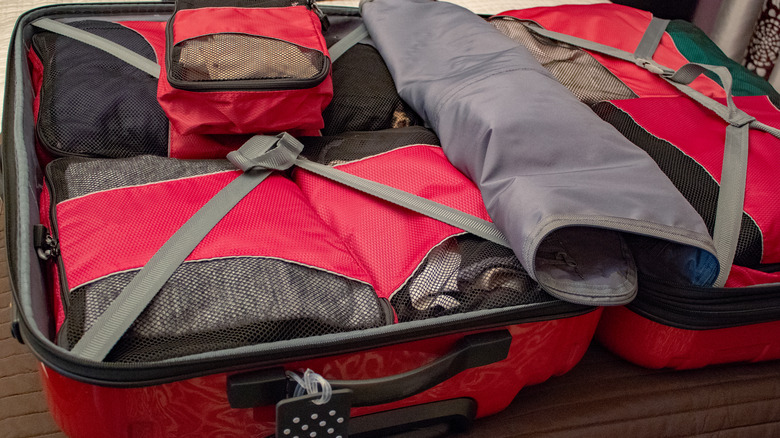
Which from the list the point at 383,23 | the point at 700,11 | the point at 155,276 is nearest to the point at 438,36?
the point at 383,23

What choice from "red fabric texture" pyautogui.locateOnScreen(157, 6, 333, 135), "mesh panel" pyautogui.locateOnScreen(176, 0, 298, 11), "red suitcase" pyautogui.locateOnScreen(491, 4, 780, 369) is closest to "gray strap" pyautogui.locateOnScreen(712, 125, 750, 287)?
"red suitcase" pyautogui.locateOnScreen(491, 4, 780, 369)

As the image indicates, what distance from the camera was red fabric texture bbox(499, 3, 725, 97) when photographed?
0.94 metres

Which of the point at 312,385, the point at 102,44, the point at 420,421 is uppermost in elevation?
the point at 102,44

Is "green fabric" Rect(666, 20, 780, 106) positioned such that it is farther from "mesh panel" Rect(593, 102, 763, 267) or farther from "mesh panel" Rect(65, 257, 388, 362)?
"mesh panel" Rect(65, 257, 388, 362)

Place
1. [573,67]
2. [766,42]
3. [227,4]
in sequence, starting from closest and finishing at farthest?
[227,4], [573,67], [766,42]

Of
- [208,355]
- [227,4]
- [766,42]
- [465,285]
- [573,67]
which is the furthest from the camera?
[766,42]

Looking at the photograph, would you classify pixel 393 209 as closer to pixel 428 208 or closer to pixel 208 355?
pixel 428 208

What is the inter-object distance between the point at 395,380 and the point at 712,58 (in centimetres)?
80

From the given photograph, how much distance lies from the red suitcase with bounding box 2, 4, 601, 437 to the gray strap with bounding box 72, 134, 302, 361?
0.03 m

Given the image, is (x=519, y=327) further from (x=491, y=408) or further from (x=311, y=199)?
(x=311, y=199)

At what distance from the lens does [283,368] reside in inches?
22.0

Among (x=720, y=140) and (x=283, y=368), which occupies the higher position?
(x=720, y=140)

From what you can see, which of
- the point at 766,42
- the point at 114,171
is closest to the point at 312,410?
the point at 114,171

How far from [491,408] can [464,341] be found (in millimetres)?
133
